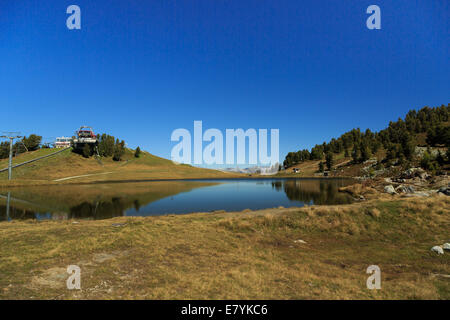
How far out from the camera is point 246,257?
12.8 metres

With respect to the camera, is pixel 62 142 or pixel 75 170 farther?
pixel 62 142

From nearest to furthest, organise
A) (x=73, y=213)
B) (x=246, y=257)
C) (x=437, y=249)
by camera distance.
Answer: (x=246, y=257), (x=437, y=249), (x=73, y=213)

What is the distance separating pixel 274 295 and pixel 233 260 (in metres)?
4.64

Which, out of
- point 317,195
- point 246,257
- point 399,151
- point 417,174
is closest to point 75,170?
point 317,195

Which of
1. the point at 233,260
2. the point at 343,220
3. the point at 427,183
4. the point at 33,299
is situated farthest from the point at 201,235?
the point at 427,183

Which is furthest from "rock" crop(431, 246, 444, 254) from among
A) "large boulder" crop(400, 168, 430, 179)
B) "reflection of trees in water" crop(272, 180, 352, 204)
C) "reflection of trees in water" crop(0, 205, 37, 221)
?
"large boulder" crop(400, 168, 430, 179)

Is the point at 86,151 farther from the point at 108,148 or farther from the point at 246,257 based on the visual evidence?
the point at 246,257

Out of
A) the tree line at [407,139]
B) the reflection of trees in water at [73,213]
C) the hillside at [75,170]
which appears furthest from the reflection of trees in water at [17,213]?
the tree line at [407,139]

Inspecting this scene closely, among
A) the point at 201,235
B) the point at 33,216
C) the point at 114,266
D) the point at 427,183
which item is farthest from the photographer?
the point at 427,183

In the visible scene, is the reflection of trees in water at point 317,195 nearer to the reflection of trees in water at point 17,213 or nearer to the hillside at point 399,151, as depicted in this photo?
the hillside at point 399,151

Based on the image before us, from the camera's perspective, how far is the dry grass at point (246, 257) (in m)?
8.24
